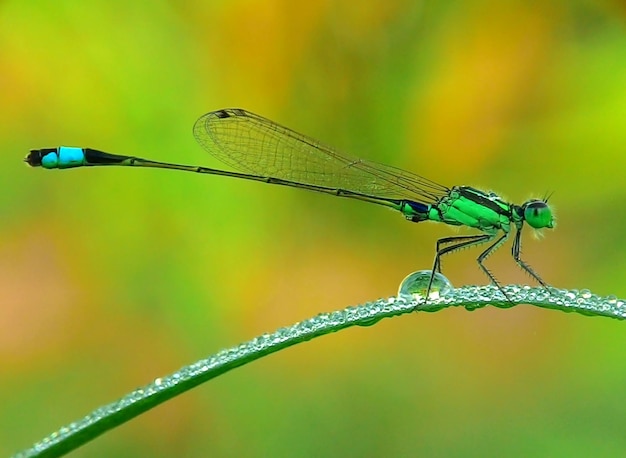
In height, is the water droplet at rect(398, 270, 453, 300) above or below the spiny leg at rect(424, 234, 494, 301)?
below

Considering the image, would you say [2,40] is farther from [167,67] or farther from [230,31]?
[230,31]

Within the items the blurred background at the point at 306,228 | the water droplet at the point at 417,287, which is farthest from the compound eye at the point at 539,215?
the water droplet at the point at 417,287

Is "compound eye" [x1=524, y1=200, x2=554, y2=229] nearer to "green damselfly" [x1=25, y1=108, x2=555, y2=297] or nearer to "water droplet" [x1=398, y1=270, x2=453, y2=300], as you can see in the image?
"green damselfly" [x1=25, y1=108, x2=555, y2=297]

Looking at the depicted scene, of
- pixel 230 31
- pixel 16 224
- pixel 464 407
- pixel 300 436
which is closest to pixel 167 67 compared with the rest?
pixel 230 31

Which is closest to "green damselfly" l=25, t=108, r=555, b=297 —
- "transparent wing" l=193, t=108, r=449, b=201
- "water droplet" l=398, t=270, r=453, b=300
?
"transparent wing" l=193, t=108, r=449, b=201

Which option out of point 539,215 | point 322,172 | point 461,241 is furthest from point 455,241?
point 322,172

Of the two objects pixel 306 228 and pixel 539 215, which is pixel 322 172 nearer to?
pixel 306 228
